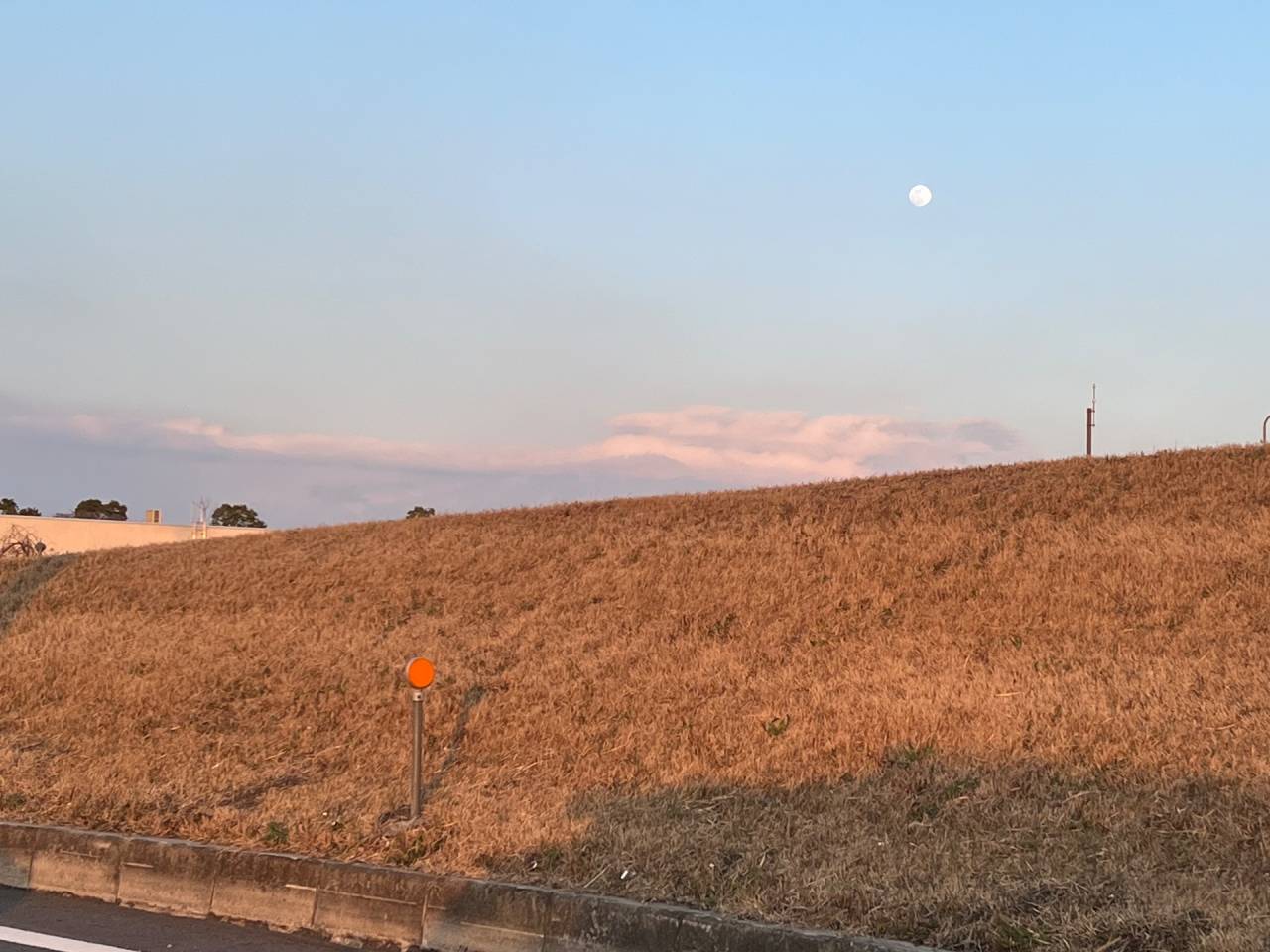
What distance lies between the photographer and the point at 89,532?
38.0 metres

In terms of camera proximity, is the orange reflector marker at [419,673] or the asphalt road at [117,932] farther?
the orange reflector marker at [419,673]

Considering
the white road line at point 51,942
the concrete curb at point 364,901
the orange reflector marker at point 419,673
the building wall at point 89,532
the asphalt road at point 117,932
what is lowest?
the asphalt road at point 117,932

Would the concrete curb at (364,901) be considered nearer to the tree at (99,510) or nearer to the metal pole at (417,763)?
the metal pole at (417,763)

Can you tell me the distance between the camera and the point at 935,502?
17.5 meters

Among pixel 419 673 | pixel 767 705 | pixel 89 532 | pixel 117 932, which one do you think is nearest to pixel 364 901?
pixel 117 932

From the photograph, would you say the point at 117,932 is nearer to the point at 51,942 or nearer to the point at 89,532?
the point at 51,942

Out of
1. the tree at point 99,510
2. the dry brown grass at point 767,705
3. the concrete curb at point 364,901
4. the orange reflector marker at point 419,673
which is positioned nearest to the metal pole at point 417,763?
the orange reflector marker at point 419,673

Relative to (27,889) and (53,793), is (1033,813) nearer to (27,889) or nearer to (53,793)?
(27,889)

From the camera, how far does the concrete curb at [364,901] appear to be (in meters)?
5.49

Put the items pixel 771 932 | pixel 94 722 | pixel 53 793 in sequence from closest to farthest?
pixel 771 932
pixel 53 793
pixel 94 722

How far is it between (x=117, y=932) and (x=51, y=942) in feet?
1.13

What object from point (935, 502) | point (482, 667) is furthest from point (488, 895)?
point (935, 502)

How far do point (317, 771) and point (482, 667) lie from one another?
→ 2997 mm

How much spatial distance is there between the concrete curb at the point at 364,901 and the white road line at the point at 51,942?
0.75m
